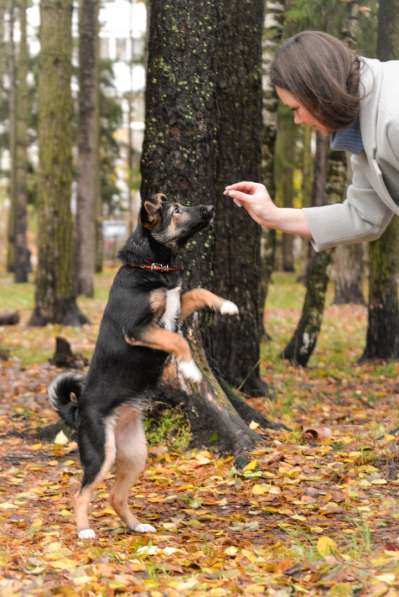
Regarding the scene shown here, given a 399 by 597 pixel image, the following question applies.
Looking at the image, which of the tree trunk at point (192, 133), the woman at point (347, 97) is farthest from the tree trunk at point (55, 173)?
the woman at point (347, 97)

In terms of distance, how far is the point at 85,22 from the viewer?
21797 mm

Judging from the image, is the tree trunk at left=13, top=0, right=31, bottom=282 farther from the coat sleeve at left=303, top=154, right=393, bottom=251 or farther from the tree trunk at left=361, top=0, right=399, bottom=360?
the coat sleeve at left=303, top=154, right=393, bottom=251

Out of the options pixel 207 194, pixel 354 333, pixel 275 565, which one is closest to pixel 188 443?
pixel 207 194

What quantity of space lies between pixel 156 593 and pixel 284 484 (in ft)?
7.55

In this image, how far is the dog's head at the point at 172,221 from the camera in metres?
5.92

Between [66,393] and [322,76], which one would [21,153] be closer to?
[66,393]

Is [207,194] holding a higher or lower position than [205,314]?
higher

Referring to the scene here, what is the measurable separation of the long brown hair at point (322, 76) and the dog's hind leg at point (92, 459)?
2.49 meters

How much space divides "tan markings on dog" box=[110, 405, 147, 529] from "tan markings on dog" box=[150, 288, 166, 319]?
65 centimetres

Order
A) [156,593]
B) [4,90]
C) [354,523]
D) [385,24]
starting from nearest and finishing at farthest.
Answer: [156,593] < [354,523] < [385,24] < [4,90]

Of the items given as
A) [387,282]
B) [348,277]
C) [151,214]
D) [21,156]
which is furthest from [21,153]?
[151,214]

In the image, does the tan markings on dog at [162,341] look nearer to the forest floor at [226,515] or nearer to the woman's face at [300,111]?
the forest floor at [226,515]

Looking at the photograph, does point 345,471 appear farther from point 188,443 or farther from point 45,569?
point 45,569

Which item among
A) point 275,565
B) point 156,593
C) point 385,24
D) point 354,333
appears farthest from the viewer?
point 354,333
